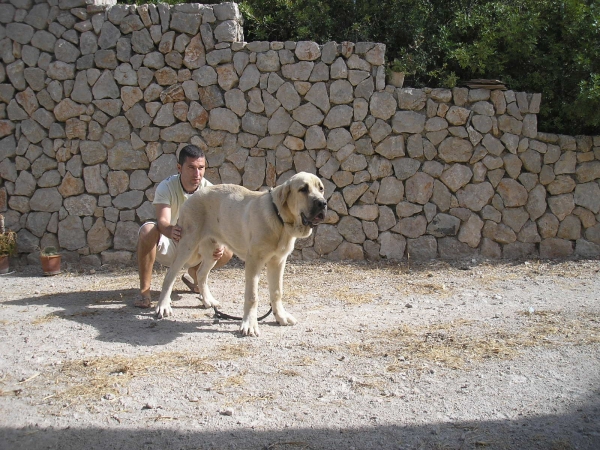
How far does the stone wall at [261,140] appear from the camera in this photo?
753 centimetres

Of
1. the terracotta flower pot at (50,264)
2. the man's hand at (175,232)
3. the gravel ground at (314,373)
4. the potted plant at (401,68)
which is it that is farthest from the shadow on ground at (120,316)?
the potted plant at (401,68)

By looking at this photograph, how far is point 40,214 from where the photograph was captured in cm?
805

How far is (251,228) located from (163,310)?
1240 millimetres

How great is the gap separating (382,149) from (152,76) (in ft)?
11.4

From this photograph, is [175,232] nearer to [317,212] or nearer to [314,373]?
[317,212]

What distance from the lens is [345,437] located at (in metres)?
2.81

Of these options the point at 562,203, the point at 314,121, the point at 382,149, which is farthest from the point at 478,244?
the point at 314,121

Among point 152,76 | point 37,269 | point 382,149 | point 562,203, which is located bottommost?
point 37,269

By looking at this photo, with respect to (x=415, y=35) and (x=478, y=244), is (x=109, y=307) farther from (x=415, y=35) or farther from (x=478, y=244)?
(x=415, y=35)

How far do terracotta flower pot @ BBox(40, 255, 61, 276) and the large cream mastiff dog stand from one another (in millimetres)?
2853

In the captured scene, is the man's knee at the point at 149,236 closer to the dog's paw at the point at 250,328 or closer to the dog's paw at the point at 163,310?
the dog's paw at the point at 163,310

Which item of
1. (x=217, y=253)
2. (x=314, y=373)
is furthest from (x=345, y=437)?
(x=217, y=253)

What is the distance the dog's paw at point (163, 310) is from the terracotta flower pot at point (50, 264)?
10.1 ft

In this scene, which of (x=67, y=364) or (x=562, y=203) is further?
(x=562, y=203)
